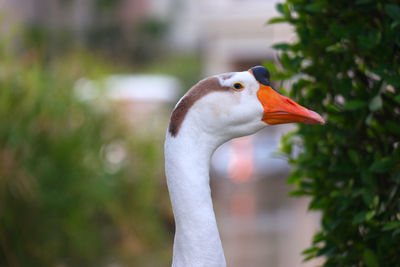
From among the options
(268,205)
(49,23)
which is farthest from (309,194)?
(49,23)

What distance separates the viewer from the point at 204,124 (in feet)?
4.68

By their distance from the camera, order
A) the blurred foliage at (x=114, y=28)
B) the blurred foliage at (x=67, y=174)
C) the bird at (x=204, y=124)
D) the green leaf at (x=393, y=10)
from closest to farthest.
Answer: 1. the bird at (x=204, y=124)
2. the green leaf at (x=393, y=10)
3. the blurred foliage at (x=67, y=174)
4. the blurred foliage at (x=114, y=28)

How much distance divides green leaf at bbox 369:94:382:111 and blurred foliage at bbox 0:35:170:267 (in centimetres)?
277

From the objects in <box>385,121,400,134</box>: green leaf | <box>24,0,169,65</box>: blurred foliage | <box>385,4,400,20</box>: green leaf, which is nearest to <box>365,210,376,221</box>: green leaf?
<box>385,121,400,134</box>: green leaf

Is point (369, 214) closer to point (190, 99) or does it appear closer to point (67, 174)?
point (190, 99)

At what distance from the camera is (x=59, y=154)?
13.6 feet

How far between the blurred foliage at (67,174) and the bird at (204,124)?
267 cm

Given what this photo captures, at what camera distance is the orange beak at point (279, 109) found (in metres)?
1.42

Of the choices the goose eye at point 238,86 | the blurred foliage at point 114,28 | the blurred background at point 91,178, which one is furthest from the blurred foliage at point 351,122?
the blurred foliage at point 114,28

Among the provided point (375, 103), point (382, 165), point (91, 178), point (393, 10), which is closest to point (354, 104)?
point (375, 103)

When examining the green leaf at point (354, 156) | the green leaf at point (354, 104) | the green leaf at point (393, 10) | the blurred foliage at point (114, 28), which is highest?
the green leaf at point (393, 10)

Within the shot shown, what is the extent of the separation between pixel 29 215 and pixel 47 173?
1.09 feet

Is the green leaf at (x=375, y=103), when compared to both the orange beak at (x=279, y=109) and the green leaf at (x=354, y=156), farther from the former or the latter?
the orange beak at (x=279, y=109)

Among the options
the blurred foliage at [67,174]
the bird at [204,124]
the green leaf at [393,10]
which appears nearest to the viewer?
the bird at [204,124]
